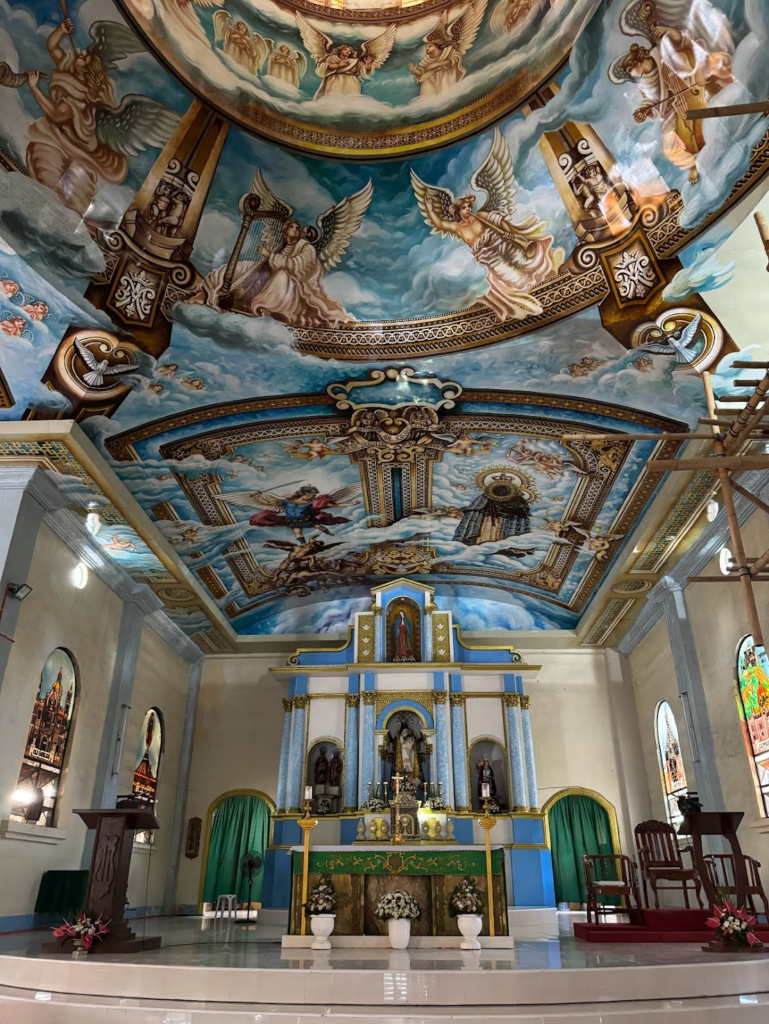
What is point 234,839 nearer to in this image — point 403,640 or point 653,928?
Result: point 403,640

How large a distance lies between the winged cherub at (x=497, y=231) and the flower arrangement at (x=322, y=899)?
25.7ft

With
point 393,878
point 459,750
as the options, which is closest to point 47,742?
point 393,878

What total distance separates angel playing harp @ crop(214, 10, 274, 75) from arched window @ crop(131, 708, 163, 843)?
12.6m

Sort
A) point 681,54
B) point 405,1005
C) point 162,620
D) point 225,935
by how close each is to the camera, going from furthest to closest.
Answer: point 162,620 → point 225,935 → point 681,54 → point 405,1005

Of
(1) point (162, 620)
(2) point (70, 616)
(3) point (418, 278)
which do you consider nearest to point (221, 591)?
(1) point (162, 620)

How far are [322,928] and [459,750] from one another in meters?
8.27

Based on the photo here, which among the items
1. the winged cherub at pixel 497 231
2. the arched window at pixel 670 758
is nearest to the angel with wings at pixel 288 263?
the winged cherub at pixel 497 231

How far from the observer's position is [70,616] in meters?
12.8

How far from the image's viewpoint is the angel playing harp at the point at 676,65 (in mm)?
7379

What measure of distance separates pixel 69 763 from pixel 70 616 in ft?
7.87

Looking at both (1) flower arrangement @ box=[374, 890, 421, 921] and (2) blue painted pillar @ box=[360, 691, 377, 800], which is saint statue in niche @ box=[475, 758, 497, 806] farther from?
(1) flower arrangement @ box=[374, 890, 421, 921]

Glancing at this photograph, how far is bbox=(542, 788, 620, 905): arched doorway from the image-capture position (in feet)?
57.0

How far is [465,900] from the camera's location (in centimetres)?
928

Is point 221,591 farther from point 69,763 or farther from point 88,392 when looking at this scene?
point 88,392
